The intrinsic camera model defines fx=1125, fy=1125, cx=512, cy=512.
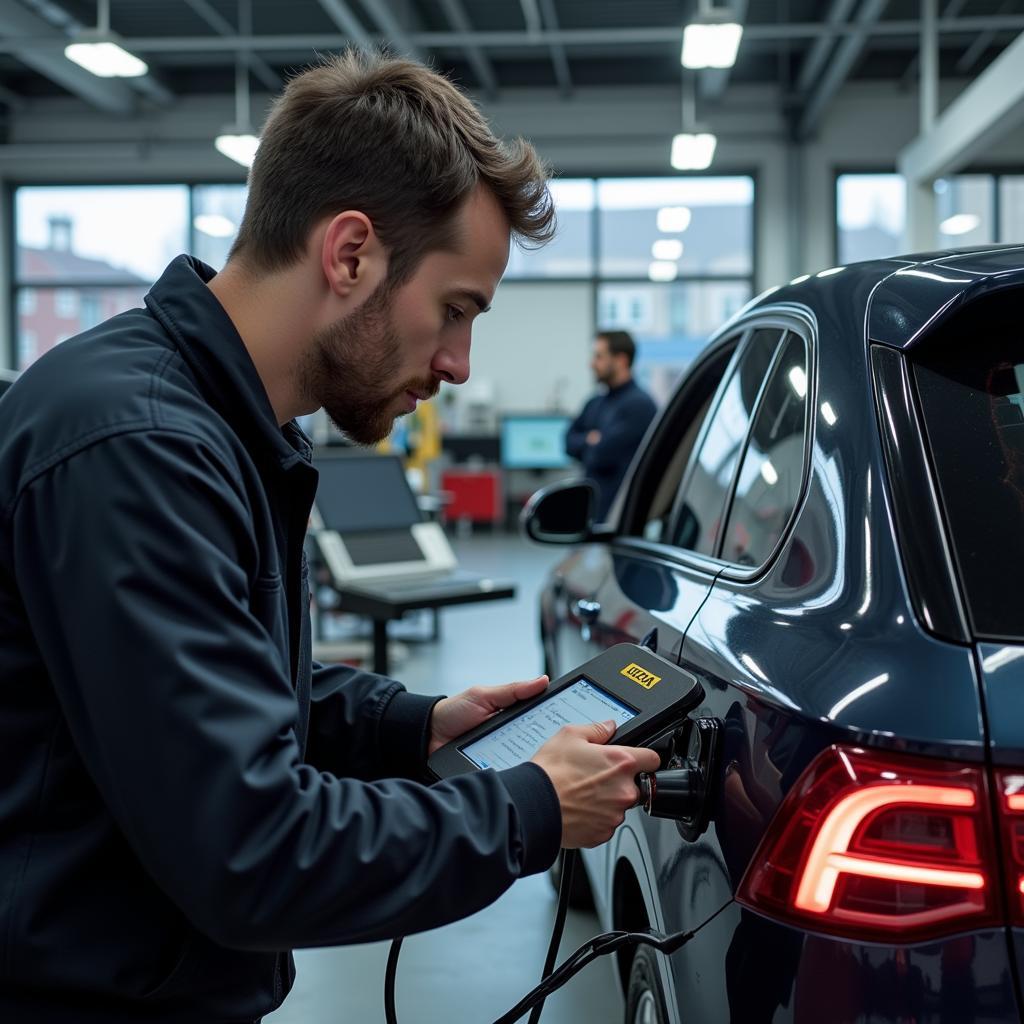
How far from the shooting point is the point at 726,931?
103 cm

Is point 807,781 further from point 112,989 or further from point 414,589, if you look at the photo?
point 414,589

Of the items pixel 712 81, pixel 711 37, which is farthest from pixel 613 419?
pixel 712 81

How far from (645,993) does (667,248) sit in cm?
1266

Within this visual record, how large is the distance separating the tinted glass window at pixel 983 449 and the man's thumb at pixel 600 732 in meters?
0.35

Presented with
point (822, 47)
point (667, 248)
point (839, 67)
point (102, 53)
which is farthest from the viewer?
point (667, 248)

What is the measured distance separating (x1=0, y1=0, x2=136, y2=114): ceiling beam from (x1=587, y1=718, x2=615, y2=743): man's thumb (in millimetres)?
9920

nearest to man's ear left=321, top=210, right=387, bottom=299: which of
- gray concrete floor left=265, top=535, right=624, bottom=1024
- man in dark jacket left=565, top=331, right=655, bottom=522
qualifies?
gray concrete floor left=265, top=535, right=624, bottom=1024

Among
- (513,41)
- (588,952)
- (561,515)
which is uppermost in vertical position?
(513,41)

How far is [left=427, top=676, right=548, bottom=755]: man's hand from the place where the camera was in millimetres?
1337

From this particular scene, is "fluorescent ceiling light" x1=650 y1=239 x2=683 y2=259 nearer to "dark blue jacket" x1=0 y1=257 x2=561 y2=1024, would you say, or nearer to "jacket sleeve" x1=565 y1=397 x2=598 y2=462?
"jacket sleeve" x1=565 y1=397 x2=598 y2=462

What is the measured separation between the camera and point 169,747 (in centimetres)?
83

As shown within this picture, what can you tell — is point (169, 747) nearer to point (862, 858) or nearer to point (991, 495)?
point (862, 858)

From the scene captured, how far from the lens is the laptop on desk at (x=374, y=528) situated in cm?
452

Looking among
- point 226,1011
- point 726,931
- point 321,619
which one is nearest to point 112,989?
point 226,1011
